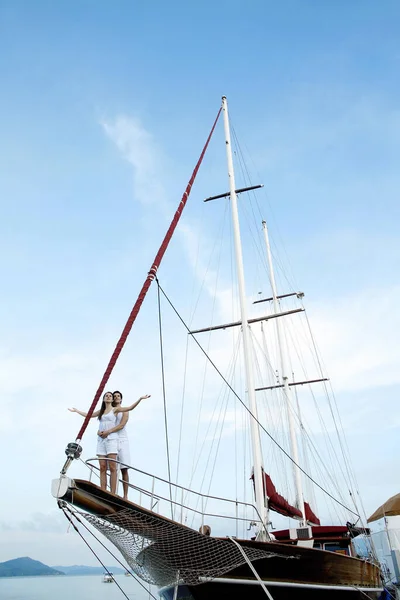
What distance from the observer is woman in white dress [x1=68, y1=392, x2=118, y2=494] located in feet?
28.6

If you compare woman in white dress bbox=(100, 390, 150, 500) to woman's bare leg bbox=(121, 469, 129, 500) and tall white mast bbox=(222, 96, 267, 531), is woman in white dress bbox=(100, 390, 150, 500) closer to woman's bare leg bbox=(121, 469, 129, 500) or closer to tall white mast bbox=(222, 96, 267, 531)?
woman's bare leg bbox=(121, 469, 129, 500)

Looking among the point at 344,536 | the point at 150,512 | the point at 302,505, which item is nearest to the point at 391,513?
the point at 302,505

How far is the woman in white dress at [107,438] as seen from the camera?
28.6ft

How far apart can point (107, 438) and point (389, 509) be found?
23682 millimetres

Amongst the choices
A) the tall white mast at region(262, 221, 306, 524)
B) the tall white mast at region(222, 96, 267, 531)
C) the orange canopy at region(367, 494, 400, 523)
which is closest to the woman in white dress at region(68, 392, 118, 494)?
the tall white mast at region(222, 96, 267, 531)

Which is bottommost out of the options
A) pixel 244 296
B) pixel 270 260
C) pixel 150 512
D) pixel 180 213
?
pixel 150 512

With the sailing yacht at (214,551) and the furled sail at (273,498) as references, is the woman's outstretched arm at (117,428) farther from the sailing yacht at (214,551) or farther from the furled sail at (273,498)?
the furled sail at (273,498)

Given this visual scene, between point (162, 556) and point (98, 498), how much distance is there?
3059 mm

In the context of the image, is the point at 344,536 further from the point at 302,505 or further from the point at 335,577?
the point at 302,505

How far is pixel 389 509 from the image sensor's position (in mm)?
27359

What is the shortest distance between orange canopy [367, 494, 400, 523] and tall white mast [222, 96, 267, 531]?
16.7 metres

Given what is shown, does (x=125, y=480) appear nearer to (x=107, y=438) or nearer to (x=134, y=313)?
(x=107, y=438)

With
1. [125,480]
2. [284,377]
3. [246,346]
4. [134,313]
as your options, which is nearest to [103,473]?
[125,480]

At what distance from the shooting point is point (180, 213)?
11633 mm
